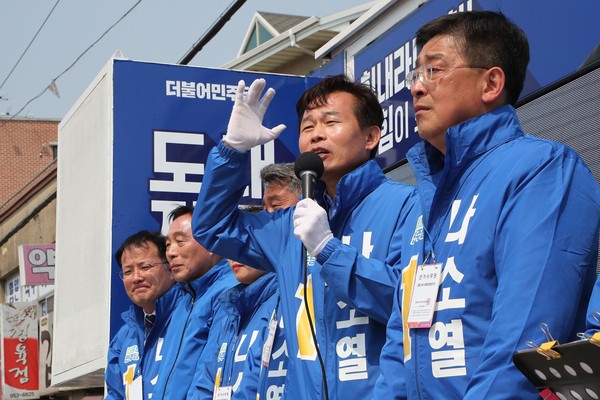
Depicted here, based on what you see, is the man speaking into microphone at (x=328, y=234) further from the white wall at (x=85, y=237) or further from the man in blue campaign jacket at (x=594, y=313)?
the white wall at (x=85, y=237)

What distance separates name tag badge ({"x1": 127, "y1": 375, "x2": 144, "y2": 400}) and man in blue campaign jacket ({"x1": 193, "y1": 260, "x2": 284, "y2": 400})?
2.63 ft

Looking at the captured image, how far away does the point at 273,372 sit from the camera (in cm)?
454

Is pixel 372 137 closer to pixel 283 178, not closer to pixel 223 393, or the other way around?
pixel 283 178

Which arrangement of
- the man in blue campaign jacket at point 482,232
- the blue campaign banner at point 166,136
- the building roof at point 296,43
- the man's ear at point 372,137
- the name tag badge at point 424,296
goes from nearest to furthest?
the man in blue campaign jacket at point 482,232, the name tag badge at point 424,296, the man's ear at point 372,137, the blue campaign banner at point 166,136, the building roof at point 296,43

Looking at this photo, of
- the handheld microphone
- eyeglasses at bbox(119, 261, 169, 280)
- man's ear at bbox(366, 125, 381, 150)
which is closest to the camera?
the handheld microphone

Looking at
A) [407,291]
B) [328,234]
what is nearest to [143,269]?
[328,234]

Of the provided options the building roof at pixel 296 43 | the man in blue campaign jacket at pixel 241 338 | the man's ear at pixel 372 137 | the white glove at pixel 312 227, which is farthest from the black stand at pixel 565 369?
the building roof at pixel 296 43

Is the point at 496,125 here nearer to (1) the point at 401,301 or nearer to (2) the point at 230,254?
(1) the point at 401,301

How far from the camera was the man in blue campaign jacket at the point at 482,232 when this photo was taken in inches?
106

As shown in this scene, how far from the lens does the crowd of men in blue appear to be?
275cm

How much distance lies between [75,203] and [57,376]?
1.47 meters

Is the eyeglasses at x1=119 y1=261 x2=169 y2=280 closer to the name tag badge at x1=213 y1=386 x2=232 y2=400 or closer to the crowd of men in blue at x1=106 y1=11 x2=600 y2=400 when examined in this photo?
the crowd of men in blue at x1=106 y1=11 x2=600 y2=400

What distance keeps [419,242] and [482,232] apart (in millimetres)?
320

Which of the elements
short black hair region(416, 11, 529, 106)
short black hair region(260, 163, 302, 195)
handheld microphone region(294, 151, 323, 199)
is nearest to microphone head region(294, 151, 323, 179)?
handheld microphone region(294, 151, 323, 199)
